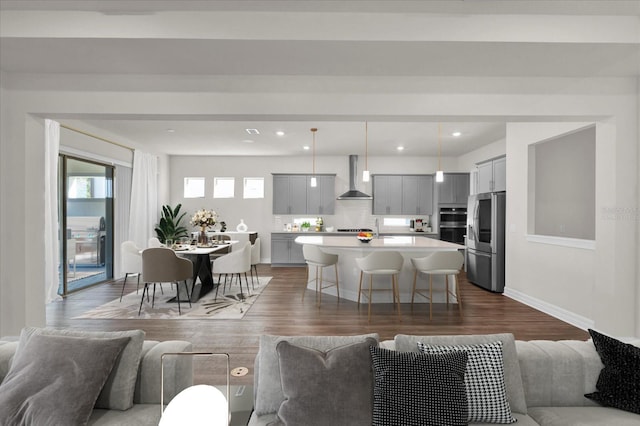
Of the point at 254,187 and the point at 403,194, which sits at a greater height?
the point at 254,187

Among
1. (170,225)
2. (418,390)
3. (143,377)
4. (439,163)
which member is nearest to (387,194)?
(439,163)

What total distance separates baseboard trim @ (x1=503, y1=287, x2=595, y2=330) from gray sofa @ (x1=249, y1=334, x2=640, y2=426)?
260 centimetres

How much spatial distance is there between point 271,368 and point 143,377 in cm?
67

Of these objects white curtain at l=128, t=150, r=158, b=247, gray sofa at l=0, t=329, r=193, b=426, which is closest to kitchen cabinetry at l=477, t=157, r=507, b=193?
gray sofa at l=0, t=329, r=193, b=426

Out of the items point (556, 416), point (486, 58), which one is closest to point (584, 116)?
point (486, 58)

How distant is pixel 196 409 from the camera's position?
3.77ft

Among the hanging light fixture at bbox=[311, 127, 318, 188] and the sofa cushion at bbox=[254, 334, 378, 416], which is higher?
the hanging light fixture at bbox=[311, 127, 318, 188]

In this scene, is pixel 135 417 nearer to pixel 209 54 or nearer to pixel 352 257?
pixel 209 54

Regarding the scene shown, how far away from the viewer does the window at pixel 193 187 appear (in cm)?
844

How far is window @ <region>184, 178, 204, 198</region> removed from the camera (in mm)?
8438

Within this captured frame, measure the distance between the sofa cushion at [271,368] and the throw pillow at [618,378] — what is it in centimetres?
117

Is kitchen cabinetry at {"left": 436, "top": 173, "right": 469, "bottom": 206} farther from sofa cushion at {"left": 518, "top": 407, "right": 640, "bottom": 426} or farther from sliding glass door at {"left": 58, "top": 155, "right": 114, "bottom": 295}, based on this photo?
sliding glass door at {"left": 58, "top": 155, "right": 114, "bottom": 295}

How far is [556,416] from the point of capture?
158 cm

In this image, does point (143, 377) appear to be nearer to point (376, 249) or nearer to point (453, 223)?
point (376, 249)
